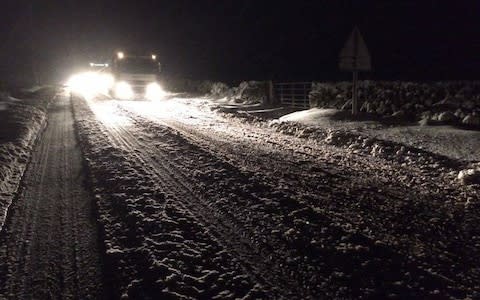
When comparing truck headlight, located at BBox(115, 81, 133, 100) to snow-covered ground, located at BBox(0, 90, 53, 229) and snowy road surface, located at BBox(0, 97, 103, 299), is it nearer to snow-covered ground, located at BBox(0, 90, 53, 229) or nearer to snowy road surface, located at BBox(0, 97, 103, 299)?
snow-covered ground, located at BBox(0, 90, 53, 229)

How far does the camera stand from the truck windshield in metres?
27.5

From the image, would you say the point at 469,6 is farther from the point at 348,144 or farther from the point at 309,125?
the point at 348,144

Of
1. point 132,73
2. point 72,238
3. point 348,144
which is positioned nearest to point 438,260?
point 72,238

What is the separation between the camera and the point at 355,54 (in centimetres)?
1109

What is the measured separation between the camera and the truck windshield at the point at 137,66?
90.4 ft

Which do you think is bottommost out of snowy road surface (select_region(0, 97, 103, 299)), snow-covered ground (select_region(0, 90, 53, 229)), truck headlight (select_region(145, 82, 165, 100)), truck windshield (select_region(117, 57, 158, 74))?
snowy road surface (select_region(0, 97, 103, 299))

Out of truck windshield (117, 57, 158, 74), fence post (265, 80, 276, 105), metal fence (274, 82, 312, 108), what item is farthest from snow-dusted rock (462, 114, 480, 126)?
truck windshield (117, 57, 158, 74)

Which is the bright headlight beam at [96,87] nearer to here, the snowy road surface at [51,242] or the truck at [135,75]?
the truck at [135,75]

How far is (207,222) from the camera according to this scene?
14.6 ft

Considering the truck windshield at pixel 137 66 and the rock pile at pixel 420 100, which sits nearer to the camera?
the rock pile at pixel 420 100

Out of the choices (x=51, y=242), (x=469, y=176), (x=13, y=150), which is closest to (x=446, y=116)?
(x=469, y=176)

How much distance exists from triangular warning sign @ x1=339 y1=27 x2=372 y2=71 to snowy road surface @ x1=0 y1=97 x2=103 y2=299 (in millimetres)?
8140

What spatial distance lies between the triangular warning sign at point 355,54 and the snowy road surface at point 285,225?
14.3 ft

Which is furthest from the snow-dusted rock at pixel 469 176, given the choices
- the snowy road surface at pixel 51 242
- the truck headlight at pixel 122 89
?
the truck headlight at pixel 122 89
